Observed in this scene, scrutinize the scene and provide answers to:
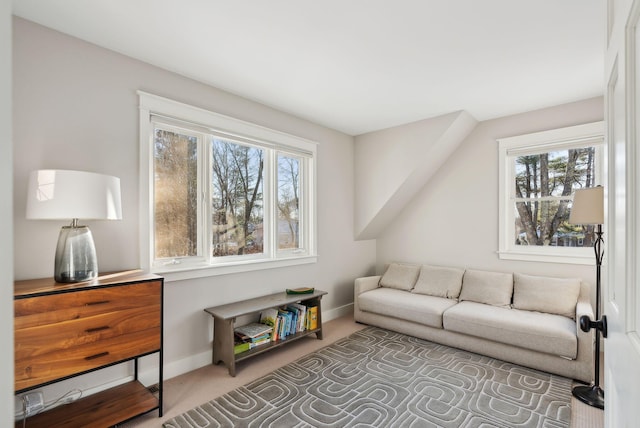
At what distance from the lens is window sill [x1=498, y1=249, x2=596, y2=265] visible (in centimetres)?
312

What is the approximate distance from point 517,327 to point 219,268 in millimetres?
2704

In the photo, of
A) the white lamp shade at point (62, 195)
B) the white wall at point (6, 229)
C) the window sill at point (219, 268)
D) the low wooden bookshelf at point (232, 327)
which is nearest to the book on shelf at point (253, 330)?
the low wooden bookshelf at point (232, 327)

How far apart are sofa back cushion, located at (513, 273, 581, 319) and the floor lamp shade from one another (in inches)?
143

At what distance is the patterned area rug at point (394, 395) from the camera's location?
2029mm

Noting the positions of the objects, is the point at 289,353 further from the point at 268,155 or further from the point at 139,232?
the point at 268,155

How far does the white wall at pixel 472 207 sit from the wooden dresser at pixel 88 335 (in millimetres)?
3316

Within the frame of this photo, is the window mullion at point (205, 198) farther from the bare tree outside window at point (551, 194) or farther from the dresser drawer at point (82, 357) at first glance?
the bare tree outside window at point (551, 194)

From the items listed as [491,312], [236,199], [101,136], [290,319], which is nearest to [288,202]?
[236,199]

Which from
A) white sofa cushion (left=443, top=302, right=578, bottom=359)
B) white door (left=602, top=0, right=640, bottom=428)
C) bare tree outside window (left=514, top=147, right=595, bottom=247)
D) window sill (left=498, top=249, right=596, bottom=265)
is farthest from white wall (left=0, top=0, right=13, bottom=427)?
bare tree outside window (left=514, top=147, right=595, bottom=247)

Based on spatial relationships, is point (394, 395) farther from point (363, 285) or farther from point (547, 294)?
point (547, 294)

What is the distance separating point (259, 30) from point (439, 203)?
3.06 metres

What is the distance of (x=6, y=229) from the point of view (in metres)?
0.49

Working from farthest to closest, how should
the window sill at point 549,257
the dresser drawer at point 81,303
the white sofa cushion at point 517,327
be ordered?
the window sill at point 549,257, the white sofa cushion at point 517,327, the dresser drawer at point 81,303

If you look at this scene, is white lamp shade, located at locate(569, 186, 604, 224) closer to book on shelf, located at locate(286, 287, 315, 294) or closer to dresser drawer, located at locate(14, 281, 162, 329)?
book on shelf, located at locate(286, 287, 315, 294)
